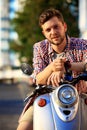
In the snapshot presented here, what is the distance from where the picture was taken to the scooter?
11.2 feet

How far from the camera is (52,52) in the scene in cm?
414

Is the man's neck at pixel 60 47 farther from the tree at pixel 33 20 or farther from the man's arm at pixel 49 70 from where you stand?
the tree at pixel 33 20

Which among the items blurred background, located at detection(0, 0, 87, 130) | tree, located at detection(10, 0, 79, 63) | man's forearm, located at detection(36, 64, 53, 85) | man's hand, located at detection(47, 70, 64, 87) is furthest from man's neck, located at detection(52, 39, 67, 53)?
tree, located at detection(10, 0, 79, 63)

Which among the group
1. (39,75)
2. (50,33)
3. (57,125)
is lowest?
(57,125)

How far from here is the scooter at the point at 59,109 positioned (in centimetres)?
342

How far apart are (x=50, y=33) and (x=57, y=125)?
2.69ft

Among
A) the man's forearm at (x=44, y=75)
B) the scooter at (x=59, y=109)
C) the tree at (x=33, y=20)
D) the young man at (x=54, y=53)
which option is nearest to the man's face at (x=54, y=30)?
the young man at (x=54, y=53)

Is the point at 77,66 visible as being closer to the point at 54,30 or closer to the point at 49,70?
the point at 49,70

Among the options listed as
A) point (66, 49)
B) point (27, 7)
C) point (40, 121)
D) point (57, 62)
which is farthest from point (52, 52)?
point (27, 7)

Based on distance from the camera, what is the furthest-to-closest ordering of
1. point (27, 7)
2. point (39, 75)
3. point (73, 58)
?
1. point (27, 7)
2. point (73, 58)
3. point (39, 75)

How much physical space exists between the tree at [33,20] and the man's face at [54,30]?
21.1 meters

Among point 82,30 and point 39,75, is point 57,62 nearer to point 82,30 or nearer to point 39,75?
point 39,75

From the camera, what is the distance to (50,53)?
13.6ft

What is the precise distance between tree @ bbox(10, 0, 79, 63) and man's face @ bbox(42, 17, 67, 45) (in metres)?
21.1
